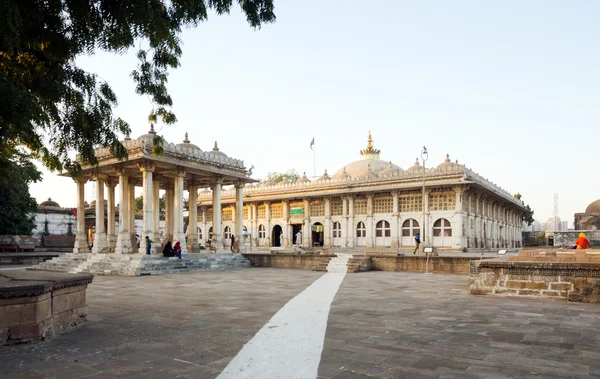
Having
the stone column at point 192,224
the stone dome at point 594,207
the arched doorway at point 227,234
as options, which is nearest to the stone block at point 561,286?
the stone column at point 192,224

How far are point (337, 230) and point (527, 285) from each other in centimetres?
2733

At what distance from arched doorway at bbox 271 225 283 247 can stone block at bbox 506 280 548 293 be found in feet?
102

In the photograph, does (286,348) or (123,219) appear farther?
(123,219)

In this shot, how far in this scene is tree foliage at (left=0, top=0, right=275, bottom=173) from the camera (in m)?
5.68

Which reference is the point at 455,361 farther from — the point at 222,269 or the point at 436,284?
the point at 222,269

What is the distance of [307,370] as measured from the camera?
531cm

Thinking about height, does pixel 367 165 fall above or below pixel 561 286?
above

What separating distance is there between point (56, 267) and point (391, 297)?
63.5 feet

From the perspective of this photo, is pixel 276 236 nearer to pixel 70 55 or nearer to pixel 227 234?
pixel 227 234

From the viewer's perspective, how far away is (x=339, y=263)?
22375 millimetres

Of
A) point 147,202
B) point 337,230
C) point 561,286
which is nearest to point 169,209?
point 147,202

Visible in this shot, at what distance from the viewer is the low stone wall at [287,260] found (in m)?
23.8

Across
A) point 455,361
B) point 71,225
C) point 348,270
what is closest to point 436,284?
point 348,270

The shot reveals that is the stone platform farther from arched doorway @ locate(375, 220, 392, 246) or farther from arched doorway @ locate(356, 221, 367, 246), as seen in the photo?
arched doorway @ locate(375, 220, 392, 246)
